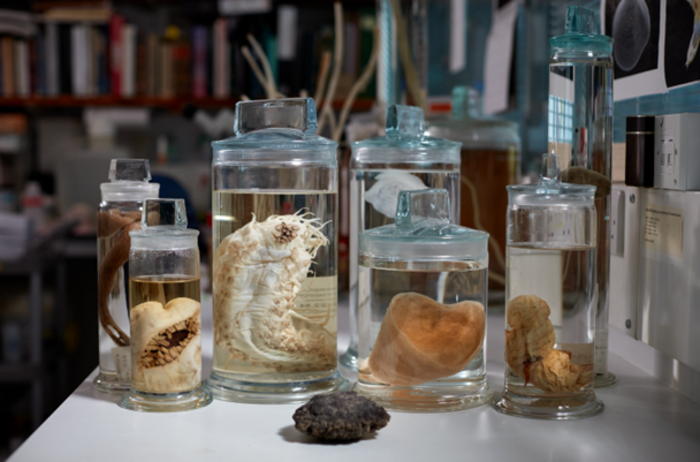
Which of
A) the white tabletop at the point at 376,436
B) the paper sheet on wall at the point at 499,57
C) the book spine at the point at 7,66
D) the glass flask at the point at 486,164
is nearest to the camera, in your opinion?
the white tabletop at the point at 376,436

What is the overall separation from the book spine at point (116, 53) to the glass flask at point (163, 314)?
266 centimetres

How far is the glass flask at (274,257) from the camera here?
630 millimetres

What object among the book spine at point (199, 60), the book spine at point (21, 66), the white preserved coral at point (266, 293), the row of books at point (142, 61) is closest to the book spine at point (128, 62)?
the row of books at point (142, 61)

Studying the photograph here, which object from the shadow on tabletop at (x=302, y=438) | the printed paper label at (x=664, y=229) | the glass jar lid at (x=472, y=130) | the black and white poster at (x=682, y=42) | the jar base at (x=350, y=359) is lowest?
the jar base at (x=350, y=359)

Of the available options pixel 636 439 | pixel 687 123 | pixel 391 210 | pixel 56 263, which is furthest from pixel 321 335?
pixel 56 263

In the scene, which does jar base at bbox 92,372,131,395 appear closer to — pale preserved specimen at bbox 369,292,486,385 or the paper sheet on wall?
pale preserved specimen at bbox 369,292,486,385

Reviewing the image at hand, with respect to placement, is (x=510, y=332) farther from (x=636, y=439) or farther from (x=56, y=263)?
(x=56, y=263)

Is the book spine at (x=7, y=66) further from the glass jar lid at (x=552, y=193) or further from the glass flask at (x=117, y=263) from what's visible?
the glass jar lid at (x=552, y=193)

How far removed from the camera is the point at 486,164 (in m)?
1.15

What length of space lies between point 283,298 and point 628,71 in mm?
505

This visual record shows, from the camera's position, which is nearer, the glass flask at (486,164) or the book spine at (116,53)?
the glass flask at (486,164)

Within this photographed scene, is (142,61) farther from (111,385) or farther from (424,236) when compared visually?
(424,236)

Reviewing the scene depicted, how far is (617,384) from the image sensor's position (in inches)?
28.0

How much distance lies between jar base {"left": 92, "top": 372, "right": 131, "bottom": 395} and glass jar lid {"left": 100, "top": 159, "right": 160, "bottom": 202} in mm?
170
